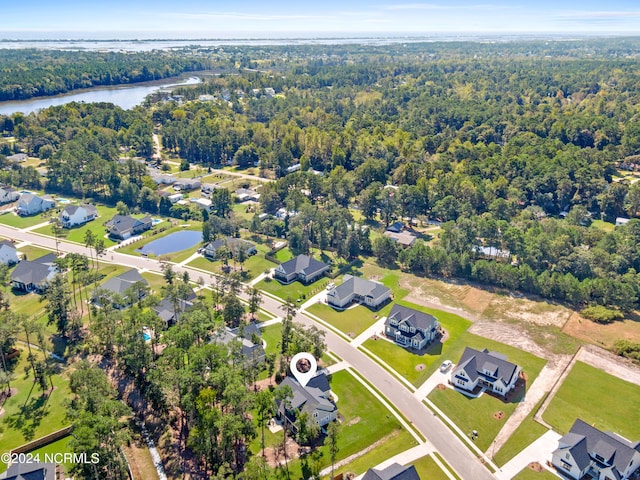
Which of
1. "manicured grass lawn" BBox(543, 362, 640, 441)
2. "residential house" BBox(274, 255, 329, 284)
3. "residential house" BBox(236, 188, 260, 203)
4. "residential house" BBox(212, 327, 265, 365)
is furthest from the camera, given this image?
"residential house" BBox(236, 188, 260, 203)

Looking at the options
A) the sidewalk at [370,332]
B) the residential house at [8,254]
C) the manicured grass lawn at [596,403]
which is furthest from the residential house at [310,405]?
→ the residential house at [8,254]

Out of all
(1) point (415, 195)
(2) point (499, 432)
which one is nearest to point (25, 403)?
(2) point (499, 432)

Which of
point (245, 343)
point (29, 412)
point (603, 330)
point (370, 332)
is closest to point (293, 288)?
point (370, 332)

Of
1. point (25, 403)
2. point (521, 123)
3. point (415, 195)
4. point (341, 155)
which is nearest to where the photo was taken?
point (25, 403)

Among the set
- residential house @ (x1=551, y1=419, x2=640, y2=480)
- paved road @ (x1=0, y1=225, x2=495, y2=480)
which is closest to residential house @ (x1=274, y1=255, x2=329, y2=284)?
paved road @ (x1=0, y1=225, x2=495, y2=480)

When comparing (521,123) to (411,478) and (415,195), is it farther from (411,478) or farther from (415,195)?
(411,478)

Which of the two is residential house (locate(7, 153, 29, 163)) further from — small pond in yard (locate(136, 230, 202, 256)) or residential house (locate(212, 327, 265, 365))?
residential house (locate(212, 327, 265, 365))

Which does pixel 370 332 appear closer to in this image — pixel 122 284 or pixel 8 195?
pixel 122 284
